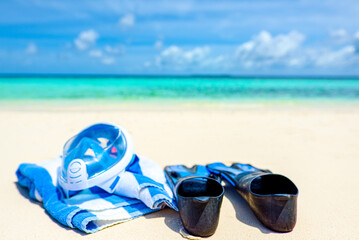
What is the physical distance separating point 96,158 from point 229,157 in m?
2.56

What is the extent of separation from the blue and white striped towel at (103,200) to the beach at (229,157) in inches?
3.2

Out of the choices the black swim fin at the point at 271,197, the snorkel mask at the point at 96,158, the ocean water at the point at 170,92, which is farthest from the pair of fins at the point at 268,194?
the ocean water at the point at 170,92

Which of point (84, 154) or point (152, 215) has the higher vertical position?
point (84, 154)

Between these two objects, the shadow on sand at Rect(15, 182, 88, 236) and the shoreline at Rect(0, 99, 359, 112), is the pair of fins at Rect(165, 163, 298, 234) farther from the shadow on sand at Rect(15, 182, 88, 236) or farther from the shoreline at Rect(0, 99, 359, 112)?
the shoreline at Rect(0, 99, 359, 112)

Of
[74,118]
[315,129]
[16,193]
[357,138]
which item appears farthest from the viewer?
[74,118]

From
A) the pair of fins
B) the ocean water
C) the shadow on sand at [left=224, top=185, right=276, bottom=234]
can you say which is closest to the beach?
the shadow on sand at [left=224, top=185, right=276, bottom=234]

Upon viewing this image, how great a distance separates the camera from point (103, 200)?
9.30 ft

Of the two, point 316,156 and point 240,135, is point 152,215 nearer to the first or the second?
point 316,156

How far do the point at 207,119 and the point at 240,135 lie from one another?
2.14 metres

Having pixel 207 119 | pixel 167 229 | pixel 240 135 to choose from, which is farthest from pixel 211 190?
pixel 207 119

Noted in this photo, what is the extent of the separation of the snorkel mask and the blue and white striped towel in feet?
0.36

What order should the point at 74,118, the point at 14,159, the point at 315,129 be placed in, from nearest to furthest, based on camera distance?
the point at 14,159 < the point at 315,129 < the point at 74,118

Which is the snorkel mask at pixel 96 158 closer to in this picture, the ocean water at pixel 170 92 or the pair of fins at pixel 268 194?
the pair of fins at pixel 268 194

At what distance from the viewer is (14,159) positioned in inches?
176
